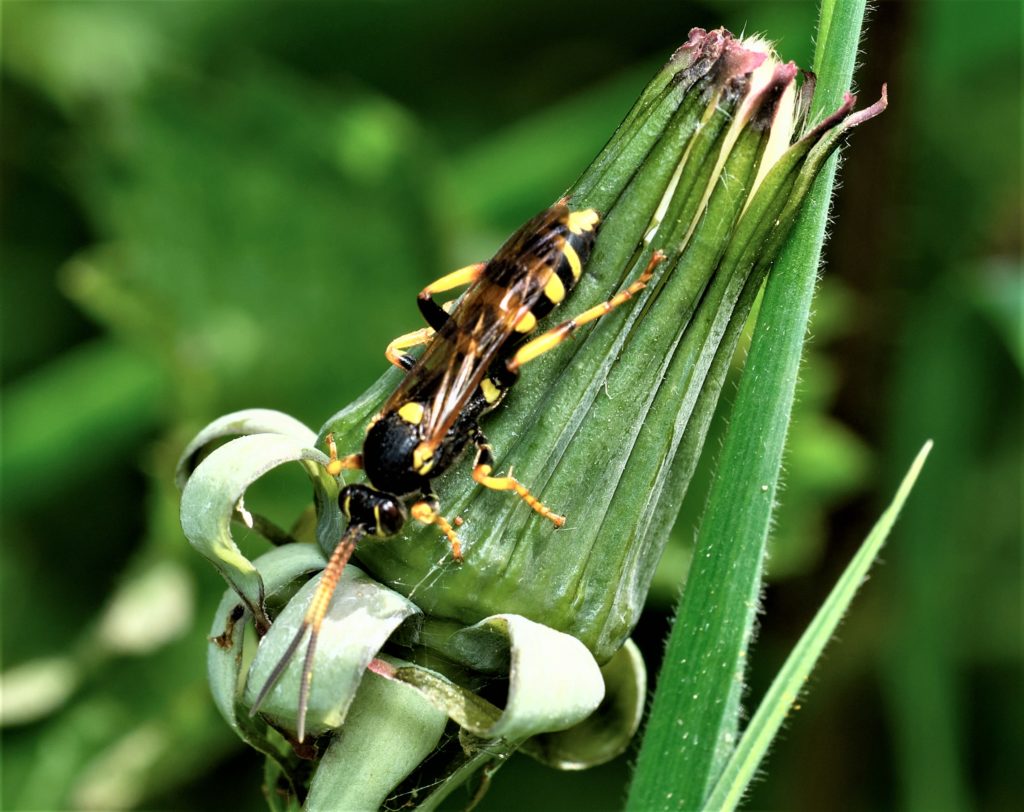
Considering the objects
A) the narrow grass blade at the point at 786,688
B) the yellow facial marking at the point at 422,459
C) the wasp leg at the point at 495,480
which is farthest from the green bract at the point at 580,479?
the narrow grass blade at the point at 786,688

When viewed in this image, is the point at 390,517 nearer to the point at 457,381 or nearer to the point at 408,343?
the point at 457,381

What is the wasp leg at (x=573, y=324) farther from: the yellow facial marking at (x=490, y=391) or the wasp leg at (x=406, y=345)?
the wasp leg at (x=406, y=345)

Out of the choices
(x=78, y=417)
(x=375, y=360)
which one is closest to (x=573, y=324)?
(x=375, y=360)

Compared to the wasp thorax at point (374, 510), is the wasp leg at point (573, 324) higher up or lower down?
higher up

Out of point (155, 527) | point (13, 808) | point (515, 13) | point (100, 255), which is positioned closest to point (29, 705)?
point (13, 808)

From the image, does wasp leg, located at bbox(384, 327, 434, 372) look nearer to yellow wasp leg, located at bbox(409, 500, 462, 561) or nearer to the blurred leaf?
yellow wasp leg, located at bbox(409, 500, 462, 561)

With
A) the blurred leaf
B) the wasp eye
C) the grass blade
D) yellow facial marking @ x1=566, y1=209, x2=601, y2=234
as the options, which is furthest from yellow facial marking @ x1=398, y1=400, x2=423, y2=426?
the blurred leaf
